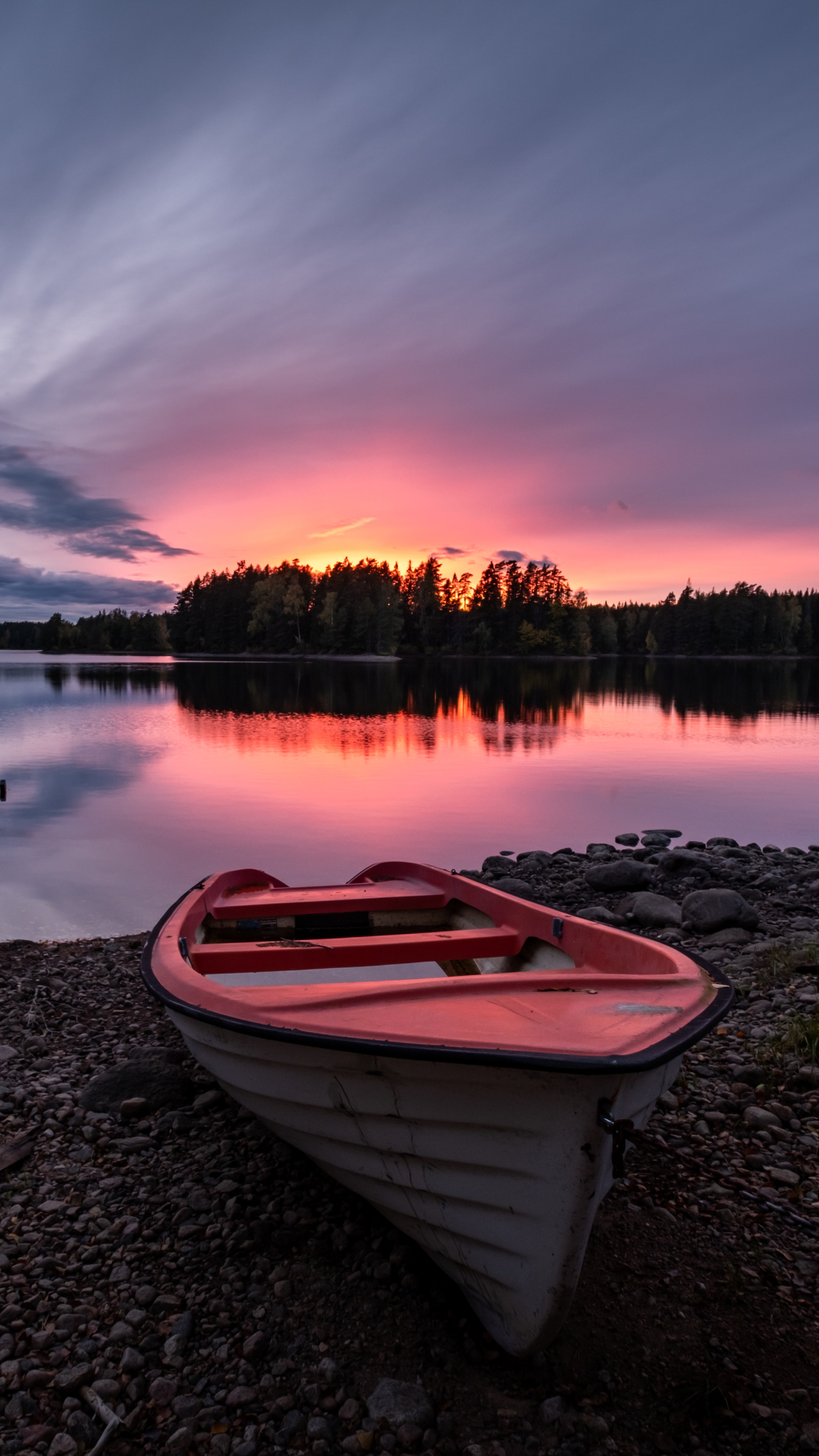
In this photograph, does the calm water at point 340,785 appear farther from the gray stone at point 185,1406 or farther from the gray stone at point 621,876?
the gray stone at point 185,1406

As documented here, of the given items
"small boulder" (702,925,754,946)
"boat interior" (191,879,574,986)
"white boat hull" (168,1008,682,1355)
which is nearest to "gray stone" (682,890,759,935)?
"small boulder" (702,925,754,946)

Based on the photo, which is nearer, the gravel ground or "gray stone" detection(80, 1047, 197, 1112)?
the gravel ground

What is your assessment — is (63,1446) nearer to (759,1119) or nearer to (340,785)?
(759,1119)

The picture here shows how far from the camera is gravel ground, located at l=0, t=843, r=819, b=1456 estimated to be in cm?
262

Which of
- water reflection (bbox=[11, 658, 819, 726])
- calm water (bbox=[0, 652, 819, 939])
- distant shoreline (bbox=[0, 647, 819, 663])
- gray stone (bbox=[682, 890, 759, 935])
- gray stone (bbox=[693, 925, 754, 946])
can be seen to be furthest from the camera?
distant shoreline (bbox=[0, 647, 819, 663])

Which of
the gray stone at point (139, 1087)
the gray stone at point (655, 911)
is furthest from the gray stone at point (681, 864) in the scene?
the gray stone at point (139, 1087)

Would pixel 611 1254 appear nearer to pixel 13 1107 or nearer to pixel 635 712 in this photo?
pixel 13 1107

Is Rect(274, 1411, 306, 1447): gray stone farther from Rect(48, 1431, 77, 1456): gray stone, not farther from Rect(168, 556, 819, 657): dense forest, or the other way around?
Rect(168, 556, 819, 657): dense forest

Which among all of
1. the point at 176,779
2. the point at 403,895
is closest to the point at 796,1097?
the point at 403,895

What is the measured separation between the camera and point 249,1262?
11.0 ft

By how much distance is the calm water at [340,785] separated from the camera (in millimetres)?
12008

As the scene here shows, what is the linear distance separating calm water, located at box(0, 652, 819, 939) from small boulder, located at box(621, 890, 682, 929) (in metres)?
4.25

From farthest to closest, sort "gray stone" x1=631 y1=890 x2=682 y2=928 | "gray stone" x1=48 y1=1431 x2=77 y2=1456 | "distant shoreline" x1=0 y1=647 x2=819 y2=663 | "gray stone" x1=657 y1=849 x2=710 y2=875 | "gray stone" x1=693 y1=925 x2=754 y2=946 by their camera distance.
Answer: "distant shoreline" x1=0 y1=647 x2=819 y2=663 → "gray stone" x1=657 y1=849 x2=710 y2=875 → "gray stone" x1=631 y1=890 x2=682 y2=928 → "gray stone" x1=693 y1=925 x2=754 y2=946 → "gray stone" x1=48 y1=1431 x2=77 y2=1456

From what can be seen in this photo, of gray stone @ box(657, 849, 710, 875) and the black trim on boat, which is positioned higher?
the black trim on boat
